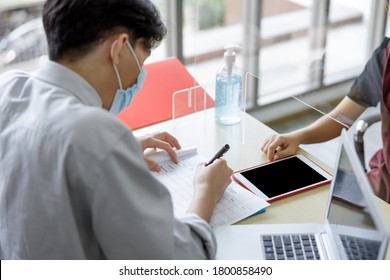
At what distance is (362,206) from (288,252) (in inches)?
11.0

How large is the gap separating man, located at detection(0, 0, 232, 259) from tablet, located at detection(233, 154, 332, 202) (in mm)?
346

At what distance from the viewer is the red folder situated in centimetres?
188

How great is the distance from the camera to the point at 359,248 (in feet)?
3.53

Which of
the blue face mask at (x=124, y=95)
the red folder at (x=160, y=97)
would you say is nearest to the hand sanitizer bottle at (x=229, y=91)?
the red folder at (x=160, y=97)

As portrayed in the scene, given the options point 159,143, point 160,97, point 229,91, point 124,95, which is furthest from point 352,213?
point 160,97

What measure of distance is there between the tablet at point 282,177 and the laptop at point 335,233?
0.46 ft

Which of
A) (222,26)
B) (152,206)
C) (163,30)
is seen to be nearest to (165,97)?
(222,26)

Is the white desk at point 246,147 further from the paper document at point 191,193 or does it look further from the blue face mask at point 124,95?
the blue face mask at point 124,95

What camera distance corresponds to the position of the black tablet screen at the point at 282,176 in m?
1.49

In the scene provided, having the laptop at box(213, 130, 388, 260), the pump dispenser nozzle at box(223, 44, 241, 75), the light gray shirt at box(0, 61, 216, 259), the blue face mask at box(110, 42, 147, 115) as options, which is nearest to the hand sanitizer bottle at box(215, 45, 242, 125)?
the pump dispenser nozzle at box(223, 44, 241, 75)

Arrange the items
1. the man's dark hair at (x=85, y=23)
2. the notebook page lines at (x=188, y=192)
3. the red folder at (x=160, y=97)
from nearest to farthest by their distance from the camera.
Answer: the man's dark hair at (x=85, y=23)
the notebook page lines at (x=188, y=192)
the red folder at (x=160, y=97)

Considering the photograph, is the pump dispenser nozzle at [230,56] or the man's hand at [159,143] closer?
the man's hand at [159,143]

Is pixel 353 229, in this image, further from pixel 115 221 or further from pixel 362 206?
pixel 115 221

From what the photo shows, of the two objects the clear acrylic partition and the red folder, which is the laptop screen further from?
the red folder
